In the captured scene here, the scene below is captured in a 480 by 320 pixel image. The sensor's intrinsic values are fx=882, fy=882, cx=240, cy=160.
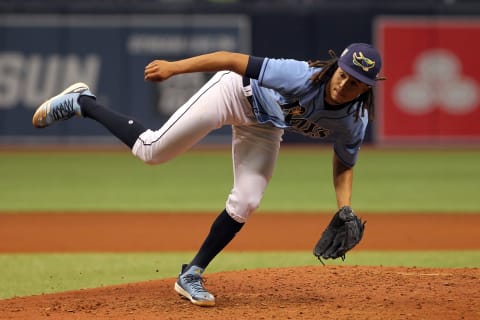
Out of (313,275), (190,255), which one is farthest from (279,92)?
(190,255)

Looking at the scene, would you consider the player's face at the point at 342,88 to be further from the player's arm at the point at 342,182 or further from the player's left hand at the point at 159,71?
the player's left hand at the point at 159,71

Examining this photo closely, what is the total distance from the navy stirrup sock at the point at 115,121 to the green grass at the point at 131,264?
4.49 feet

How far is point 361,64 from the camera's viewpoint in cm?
432

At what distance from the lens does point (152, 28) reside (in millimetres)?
17219

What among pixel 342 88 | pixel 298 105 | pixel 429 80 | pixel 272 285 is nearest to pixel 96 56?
pixel 429 80

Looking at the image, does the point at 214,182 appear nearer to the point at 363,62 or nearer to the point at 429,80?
the point at 429,80

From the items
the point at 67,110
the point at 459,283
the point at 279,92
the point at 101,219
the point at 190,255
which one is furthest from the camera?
the point at 101,219

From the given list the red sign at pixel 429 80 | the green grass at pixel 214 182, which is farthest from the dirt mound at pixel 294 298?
the red sign at pixel 429 80

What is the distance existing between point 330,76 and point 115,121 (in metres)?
1.20

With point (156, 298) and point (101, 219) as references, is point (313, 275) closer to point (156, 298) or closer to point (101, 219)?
point (156, 298)

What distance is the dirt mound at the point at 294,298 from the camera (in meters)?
4.52

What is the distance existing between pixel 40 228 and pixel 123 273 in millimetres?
2375

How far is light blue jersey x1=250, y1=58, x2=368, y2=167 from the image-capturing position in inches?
175

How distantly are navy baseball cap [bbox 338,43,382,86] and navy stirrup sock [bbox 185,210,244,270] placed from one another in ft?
3.61
